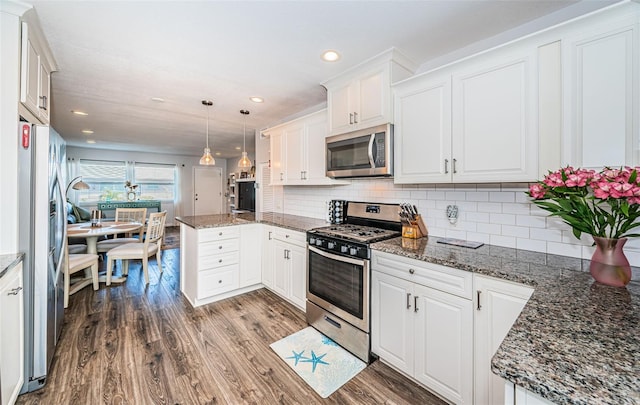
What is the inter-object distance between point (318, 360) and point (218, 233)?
1.73m

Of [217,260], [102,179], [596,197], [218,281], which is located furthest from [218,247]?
[102,179]

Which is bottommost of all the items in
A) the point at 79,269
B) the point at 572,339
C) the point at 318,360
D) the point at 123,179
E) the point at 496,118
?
the point at 318,360

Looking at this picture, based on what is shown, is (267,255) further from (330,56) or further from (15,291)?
(330,56)

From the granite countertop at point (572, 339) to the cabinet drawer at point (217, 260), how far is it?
99.3 inches

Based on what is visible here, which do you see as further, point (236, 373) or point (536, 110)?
point (236, 373)

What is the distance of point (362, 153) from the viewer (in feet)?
7.71

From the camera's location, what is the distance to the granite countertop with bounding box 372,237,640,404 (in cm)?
57

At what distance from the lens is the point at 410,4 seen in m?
1.61

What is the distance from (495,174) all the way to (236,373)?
224 centimetres

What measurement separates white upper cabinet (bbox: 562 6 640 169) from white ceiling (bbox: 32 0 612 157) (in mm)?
480

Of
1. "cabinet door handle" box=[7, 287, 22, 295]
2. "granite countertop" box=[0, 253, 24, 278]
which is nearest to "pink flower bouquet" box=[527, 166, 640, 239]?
"granite countertop" box=[0, 253, 24, 278]

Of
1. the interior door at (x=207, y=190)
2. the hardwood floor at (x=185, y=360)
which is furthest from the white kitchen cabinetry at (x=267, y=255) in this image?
the interior door at (x=207, y=190)

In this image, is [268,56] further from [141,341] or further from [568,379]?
[141,341]

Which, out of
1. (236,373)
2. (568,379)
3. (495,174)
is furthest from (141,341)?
(495,174)
